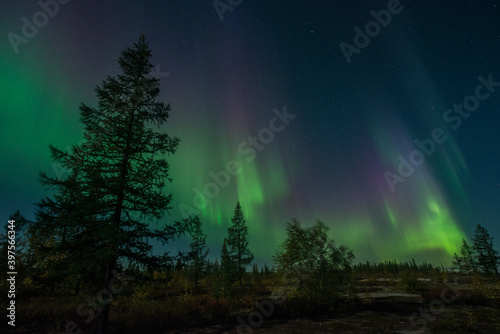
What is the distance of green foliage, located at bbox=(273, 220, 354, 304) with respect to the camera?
53.7ft

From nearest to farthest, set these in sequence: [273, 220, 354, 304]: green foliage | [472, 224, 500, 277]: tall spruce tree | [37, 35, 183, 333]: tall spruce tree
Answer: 1. [37, 35, 183, 333]: tall spruce tree
2. [273, 220, 354, 304]: green foliage
3. [472, 224, 500, 277]: tall spruce tree

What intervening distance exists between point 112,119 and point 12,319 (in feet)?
40.1

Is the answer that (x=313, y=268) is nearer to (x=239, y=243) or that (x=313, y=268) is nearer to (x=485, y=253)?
(x=239, y=243)

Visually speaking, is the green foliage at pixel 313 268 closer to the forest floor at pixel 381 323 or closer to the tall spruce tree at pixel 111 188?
the forest floor at pixel 381 323

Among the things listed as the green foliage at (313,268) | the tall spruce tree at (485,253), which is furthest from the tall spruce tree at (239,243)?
the tall spruce tree at (485,253)

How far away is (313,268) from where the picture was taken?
16.7 m

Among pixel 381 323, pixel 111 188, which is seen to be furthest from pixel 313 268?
pixel 111 188

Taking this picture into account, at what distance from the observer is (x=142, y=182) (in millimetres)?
9961

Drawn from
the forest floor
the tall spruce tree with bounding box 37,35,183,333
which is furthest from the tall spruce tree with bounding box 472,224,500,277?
the tall spruce tree with bounding box 37,35,183,333

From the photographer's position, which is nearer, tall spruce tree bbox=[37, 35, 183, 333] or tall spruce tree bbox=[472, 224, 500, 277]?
tall spruce tree bbox=[37, 35, 183, 333]

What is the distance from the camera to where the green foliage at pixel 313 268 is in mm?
16359

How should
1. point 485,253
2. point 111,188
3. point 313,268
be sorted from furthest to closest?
point 485,253, point 313,268, point 111,188

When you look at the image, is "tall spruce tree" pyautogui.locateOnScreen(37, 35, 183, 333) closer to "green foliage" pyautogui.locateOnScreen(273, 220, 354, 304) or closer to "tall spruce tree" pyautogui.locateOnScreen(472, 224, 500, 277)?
"green foliage" pyautogui.locateOnScreen(273, 220, 354, 304)

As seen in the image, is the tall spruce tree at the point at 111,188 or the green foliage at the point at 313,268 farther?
the green foliage at the point at 313,268
